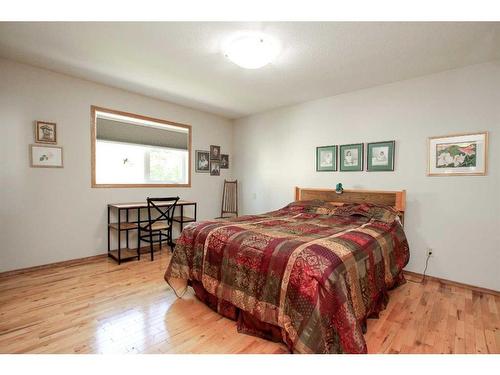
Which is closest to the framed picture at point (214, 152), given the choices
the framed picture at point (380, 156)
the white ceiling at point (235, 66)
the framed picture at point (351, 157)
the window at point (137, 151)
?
the window at point (137, 151)

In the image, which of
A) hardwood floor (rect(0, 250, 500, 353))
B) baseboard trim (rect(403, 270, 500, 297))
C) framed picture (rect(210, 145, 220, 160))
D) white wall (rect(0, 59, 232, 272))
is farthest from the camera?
framed picture (rect(210, 145, 220, 160))

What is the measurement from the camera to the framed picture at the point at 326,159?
3.77m

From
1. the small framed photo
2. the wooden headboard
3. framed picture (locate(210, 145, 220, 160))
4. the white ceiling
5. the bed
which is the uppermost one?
the white ceiling

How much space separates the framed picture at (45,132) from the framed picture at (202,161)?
2.12 meters

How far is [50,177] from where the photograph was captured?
10.3ft

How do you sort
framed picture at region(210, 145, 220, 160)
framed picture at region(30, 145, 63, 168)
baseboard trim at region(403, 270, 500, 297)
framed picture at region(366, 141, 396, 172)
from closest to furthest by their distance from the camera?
baseboard trim at region(403, 270, 500, 297), framed picture at region(30, 145, 63, 168), framed picture at region(366, 141, 396, 172), framed picture at region(210, 145, 220, 160)

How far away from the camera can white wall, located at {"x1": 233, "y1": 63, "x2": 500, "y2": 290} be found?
2.61 meters

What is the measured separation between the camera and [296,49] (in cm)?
244

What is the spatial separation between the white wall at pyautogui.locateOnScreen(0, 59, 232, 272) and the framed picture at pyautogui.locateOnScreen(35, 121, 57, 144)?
54mm

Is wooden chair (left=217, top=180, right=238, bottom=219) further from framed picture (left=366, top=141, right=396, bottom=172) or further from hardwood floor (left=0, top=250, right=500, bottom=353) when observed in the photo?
framed picture (left=366, top=141, right=396, bottom=172)

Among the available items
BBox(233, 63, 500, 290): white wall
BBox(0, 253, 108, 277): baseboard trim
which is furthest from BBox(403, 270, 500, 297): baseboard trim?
BBox(0, 253, 108, 277): baseboard trim

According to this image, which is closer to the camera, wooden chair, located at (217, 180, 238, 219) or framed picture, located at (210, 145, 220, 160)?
framed picture, located at (210, 145, 220, 160)

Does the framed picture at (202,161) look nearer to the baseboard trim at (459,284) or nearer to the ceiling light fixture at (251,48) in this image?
the ceiling light fixture at (251,48)
